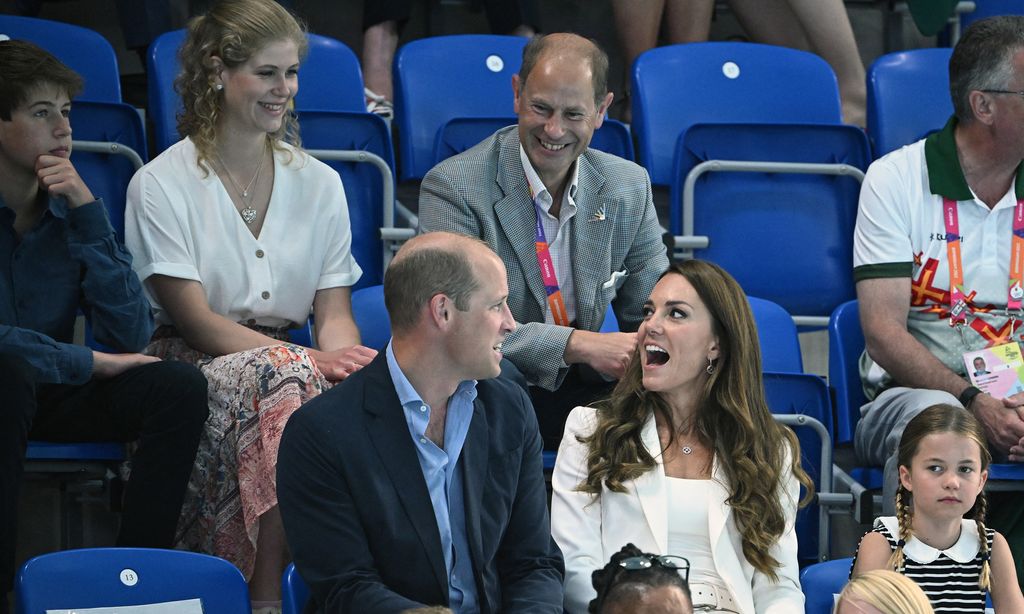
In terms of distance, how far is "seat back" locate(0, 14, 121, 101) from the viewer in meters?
4.47

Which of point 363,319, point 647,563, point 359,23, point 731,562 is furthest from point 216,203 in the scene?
point 359,23

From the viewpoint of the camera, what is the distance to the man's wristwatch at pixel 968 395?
383cm

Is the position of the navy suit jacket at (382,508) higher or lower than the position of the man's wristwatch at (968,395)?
higher

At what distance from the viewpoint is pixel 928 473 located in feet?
11.0

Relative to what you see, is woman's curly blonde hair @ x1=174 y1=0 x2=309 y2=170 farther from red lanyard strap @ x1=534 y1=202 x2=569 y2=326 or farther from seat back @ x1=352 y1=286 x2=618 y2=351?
red lanyard strap @ x1=534 y1=202 x2=569 y2=326

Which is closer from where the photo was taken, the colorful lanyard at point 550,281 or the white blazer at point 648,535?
the white blazer at point 648,535

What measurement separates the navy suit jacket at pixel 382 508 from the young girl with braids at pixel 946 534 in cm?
88

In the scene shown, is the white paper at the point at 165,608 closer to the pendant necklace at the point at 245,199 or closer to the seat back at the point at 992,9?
the pendant necklace at the point at 245,199

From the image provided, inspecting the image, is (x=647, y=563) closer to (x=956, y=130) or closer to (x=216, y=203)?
(x=216, y=203)

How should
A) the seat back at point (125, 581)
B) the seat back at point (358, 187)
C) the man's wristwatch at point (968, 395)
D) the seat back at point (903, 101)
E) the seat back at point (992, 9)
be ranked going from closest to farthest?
the seat back at point (125, 581) → the man's wristwatch at point (968, 395) → the seat back at point (358, 187) → the seat back at point (903, 101) → the seat back at point (992, 9)

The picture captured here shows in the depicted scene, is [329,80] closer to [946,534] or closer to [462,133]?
[462,133]

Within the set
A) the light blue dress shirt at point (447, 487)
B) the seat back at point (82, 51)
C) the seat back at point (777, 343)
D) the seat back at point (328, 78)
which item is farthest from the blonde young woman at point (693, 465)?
the seat back at point (82, 51)

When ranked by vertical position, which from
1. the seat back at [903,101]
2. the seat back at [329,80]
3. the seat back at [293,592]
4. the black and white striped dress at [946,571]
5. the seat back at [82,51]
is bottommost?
the black and white striped dress at [946,571]

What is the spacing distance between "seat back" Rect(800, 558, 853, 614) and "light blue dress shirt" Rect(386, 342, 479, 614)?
2.71 ft
